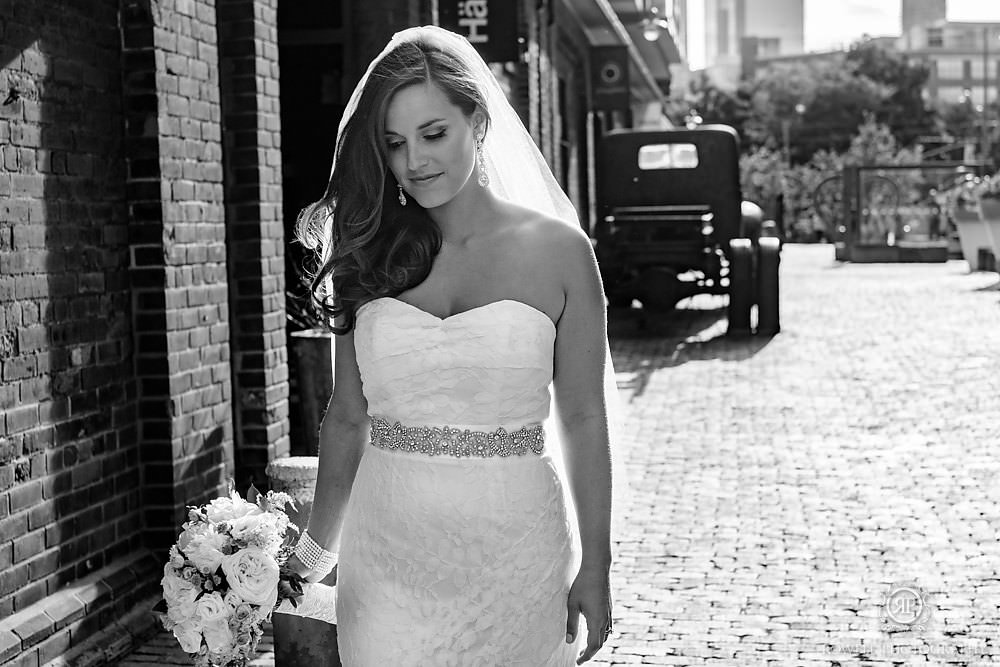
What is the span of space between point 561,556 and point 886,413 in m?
7.91

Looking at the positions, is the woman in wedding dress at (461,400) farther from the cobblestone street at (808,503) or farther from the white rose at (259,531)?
the cobblestone street at (808,503)

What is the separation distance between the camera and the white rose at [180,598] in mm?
3049

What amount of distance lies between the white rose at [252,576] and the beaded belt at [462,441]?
38 cm

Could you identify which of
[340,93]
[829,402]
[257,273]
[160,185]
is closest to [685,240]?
[829,402]

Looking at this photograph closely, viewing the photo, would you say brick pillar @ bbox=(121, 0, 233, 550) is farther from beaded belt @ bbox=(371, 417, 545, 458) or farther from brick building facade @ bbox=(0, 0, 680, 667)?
beaded belt @ bbox=(371, 417, 545, 458)

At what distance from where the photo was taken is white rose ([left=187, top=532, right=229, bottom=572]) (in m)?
3.08

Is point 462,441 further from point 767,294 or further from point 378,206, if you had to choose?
point 767,294

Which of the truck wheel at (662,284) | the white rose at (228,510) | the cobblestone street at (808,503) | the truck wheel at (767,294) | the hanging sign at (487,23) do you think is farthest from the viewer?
the truck wheel at (662,284)

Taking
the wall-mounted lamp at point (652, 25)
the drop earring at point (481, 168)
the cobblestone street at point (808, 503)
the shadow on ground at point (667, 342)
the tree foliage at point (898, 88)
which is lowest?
the cobblestone street at point (808, 503)

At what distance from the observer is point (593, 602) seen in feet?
9.71

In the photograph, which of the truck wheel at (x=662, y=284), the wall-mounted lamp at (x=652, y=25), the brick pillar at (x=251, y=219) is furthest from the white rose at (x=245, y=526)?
the wall-mounted lamp at (x=652, y=25)

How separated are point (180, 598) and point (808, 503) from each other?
5.06 meters

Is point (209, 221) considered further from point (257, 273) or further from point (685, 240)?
point (685, 240)

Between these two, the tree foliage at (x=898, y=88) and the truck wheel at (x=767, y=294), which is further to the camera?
the tree foliage at (x=898, y=88)
